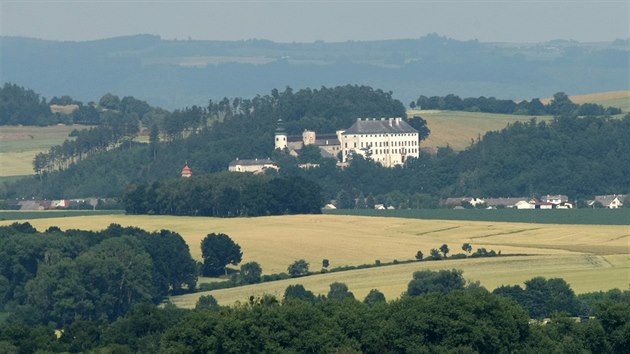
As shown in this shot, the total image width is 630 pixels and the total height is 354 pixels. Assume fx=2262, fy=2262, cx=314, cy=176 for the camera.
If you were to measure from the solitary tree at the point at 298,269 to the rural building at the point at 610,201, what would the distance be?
202 feet

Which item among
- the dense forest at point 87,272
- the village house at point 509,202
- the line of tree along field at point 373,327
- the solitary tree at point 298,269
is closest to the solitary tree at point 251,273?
the solitary tree at point 298,269

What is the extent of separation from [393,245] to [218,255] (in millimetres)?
13179

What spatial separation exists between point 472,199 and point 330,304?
353ft

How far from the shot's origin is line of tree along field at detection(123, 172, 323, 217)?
16475 cm

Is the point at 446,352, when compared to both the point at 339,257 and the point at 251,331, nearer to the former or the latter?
the point at 251,331

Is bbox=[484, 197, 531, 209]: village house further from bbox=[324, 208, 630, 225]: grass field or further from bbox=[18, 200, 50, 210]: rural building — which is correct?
bbox=[18, 200, 50, 210]: rural building

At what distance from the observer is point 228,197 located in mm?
164875

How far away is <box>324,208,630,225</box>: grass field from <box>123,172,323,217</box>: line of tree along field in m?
5.50

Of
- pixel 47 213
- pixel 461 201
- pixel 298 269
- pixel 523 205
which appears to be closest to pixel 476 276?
pixel 298 269

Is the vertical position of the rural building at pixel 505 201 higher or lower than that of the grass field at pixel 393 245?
lower

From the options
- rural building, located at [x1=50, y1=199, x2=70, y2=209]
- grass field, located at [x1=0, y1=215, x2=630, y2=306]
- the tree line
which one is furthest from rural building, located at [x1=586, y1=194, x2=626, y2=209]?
the tree line

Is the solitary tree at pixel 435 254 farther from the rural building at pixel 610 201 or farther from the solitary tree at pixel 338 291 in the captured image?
→ the rural building at pixel 610 201

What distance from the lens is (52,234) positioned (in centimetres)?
13038

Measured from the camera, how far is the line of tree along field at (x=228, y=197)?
541ft
